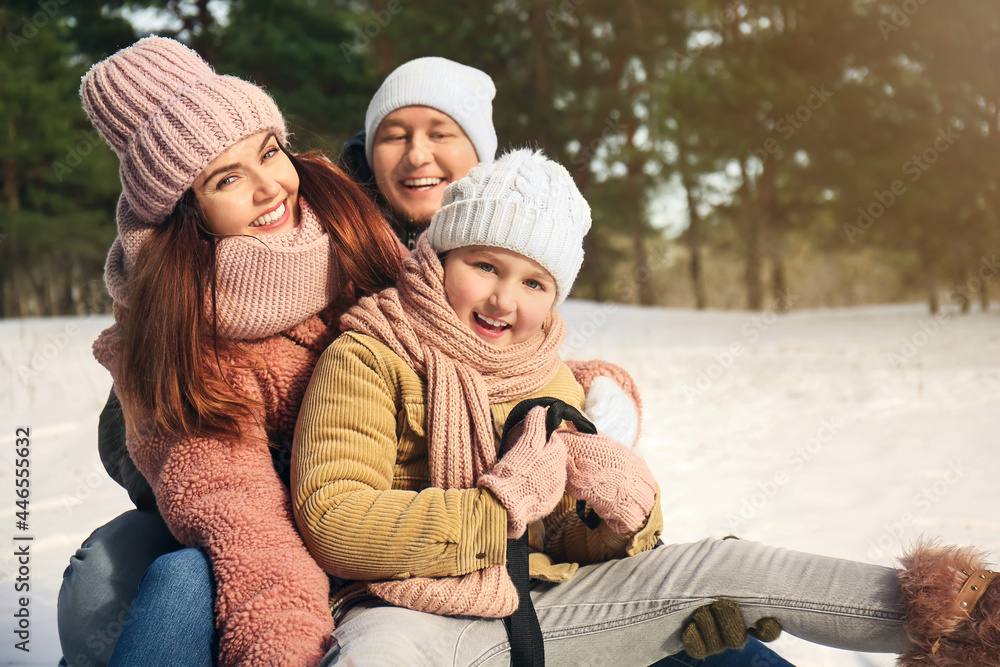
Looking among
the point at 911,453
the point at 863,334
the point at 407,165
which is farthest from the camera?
the point at 863,334

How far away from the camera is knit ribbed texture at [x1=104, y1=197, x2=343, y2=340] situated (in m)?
1.72

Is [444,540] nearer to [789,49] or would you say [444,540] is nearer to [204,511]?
[204,511]

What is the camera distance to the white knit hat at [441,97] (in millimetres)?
2383

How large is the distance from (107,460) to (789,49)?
14.0 meters

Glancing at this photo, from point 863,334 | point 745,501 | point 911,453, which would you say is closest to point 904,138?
point 863,334

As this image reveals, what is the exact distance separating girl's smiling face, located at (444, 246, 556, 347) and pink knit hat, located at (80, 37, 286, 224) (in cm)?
56

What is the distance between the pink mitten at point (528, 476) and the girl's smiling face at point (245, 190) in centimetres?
74

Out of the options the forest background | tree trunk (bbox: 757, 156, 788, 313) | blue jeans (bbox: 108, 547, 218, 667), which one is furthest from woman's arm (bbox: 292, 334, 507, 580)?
tree trunk (bbox: 757, 156, 788, 313)

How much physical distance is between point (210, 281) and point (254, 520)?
526mm

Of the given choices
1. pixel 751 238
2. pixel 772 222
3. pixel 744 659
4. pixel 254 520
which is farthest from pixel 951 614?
pixel 751 238

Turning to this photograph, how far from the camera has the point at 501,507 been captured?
147cm

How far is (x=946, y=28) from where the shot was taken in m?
12.5

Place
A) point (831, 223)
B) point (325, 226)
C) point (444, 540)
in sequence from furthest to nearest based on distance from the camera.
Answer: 1. point (831, 223)
2. point (325, 226)
3. point (444, 540)

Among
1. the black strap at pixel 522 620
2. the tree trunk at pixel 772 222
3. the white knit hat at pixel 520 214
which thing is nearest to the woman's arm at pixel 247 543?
the black strap at pixel 522 620
